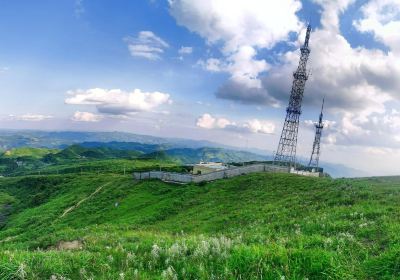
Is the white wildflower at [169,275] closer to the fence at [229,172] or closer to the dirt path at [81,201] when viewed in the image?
the dirt path at [81,201]

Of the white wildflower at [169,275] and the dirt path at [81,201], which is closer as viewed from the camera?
the white wildflower at [169,275]

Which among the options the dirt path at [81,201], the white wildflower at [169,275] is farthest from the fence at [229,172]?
the white wildflower at [169,275]

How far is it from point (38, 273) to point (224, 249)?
3.90 m

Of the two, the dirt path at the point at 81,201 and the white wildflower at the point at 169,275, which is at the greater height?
the white wildflower at the point at 169,275

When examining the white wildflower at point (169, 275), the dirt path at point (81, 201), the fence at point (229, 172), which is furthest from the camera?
the fence at point (229, 172)

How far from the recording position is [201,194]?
65.7m

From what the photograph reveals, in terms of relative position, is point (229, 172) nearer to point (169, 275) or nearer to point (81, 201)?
point (81, 201)

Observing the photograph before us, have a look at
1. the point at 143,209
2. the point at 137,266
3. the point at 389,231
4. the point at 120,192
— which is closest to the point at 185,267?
the point at 137,266

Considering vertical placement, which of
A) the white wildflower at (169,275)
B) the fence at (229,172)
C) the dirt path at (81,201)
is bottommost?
the dirt path at (81,201)

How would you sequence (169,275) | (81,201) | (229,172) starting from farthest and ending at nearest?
(81,201) < (229,172) < (169,275)

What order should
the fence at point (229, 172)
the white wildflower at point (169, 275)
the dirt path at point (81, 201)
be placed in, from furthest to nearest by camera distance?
the fence at point (229, 172), the dirt path at point (81, 201), the white wildflower at point (169, 275)

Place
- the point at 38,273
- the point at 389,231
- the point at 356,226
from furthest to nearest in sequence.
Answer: the point at 356,226, the point at 389,231, the point at 38,273

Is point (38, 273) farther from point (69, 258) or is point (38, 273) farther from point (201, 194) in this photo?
point (201, 194)

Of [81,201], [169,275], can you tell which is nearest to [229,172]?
[81,201]
